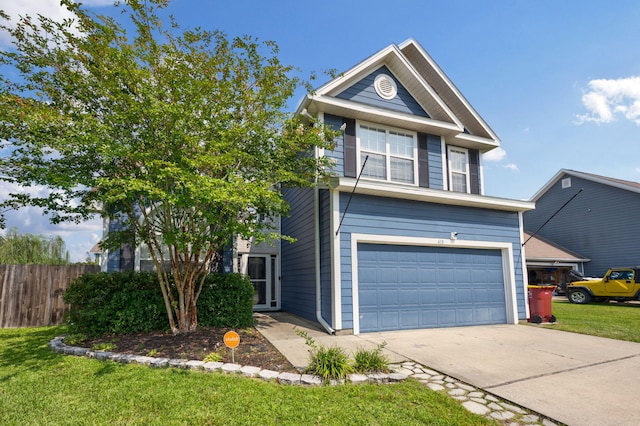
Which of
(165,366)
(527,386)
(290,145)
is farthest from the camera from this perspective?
(290,145)

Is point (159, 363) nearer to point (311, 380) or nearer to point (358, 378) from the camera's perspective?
point (311, 380)

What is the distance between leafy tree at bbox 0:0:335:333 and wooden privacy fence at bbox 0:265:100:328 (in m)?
3.70

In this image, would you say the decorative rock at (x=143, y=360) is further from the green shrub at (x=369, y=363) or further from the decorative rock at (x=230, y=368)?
the green shrub at (x=369, y=363)

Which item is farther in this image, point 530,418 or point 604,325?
point 604,325

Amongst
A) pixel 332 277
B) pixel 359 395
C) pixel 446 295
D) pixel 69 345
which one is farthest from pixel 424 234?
pixel 69 345

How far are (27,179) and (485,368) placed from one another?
24.7 feet

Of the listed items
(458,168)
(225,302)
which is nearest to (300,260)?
(225,302)

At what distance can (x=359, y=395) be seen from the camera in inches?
160

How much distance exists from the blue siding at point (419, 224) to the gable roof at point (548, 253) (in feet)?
34.6

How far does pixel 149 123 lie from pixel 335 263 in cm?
454

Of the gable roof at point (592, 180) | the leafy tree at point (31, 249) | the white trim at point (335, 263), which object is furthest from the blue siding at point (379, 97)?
the gable roof at point (592, 180)

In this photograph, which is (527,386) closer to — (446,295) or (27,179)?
(446,295)

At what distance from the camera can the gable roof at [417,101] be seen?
30.5 ft

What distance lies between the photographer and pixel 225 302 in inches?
307
